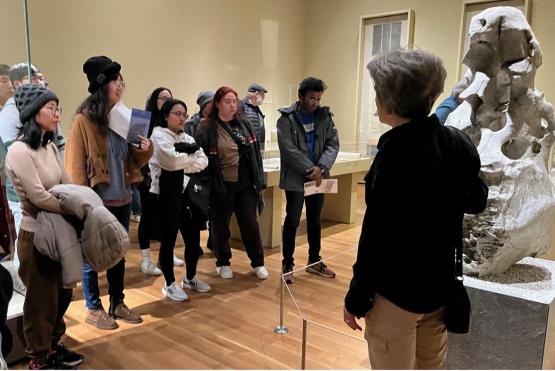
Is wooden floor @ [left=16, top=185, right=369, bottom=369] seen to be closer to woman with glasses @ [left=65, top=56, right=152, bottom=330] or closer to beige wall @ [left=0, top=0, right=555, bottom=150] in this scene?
woman with glasses @ [left=65, top=56, right=152, bottom=330]

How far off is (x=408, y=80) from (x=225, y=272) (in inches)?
106

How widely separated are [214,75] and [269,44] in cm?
142

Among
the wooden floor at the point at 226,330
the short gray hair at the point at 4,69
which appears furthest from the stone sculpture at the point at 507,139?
the short gray hair at the point at 4,69

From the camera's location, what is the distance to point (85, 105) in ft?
8.21

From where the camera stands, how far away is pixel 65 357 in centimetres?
230

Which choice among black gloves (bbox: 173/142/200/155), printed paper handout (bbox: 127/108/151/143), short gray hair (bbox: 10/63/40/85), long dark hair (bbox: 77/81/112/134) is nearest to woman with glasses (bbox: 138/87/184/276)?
black gloves (bbox: 173/142/200/155)

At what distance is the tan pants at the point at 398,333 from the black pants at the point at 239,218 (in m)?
2.17

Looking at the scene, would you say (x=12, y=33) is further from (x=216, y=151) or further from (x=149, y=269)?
(x=149, y=269)

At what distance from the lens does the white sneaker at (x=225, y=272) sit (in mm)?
3555

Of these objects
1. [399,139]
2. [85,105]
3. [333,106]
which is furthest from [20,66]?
[333,106]

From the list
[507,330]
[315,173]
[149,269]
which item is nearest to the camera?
[507,330]

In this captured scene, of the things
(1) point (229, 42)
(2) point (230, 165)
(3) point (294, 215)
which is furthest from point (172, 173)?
(1) point (229, 42)

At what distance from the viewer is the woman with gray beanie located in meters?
2.01

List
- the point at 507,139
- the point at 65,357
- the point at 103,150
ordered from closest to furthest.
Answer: the point at 507,139 < the point at 65,357 < the point at 103,150
